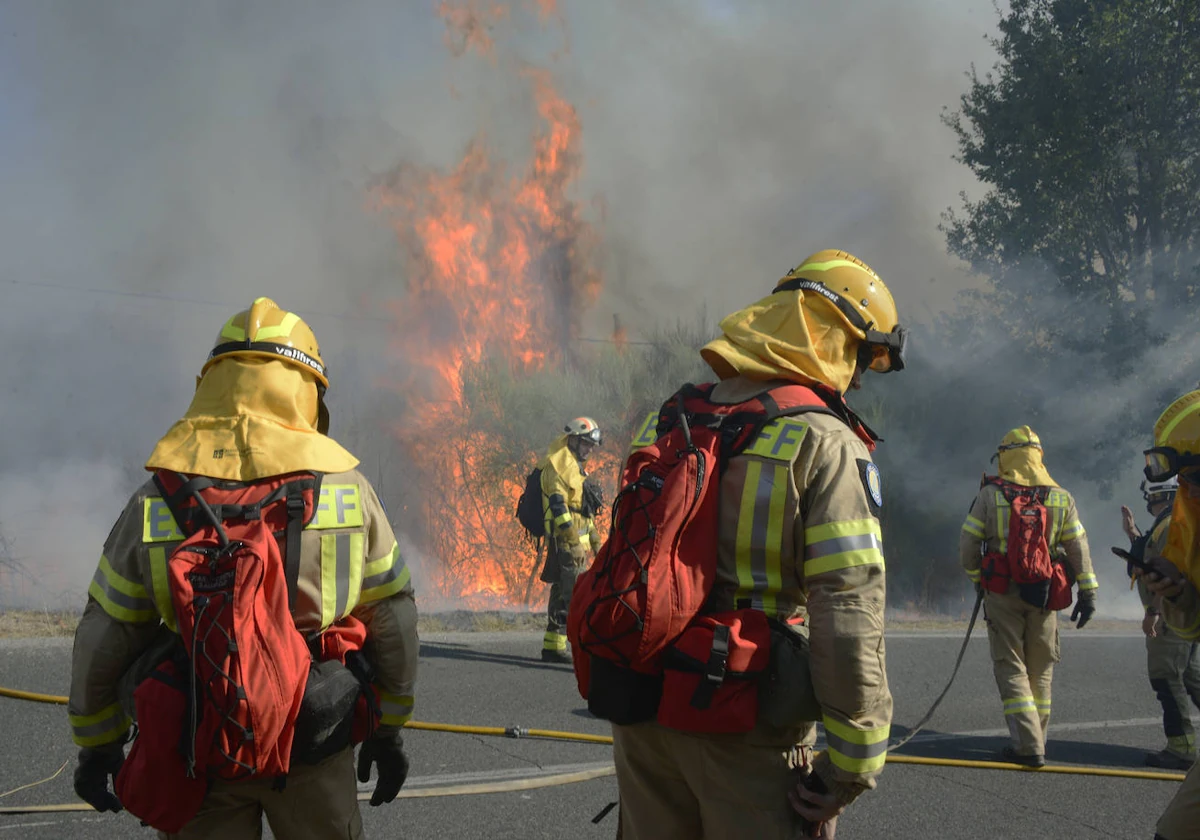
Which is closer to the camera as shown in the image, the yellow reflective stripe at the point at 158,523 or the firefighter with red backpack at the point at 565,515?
the yellow reflective stripe at the point at 158,523

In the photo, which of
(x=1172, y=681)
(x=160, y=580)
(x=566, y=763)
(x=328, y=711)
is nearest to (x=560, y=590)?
(x=566, y=763)

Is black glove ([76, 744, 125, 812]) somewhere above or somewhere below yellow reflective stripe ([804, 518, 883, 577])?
below

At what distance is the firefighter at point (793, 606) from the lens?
2.10m

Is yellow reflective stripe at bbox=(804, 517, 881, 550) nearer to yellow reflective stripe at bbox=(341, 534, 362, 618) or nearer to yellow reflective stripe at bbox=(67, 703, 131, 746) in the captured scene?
yellow reflective stripe at bbox=(341, 534, 362, 618)

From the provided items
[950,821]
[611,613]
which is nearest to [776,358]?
[611,613]

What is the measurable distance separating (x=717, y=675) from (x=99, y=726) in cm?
151

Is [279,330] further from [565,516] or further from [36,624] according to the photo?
[36,624]

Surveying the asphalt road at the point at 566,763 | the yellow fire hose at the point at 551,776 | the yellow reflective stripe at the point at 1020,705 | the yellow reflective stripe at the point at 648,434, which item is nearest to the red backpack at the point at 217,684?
the yellow reflective stripe at the point at 648,434

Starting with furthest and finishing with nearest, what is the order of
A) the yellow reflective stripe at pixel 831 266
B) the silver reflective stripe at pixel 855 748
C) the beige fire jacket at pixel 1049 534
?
the beige fire jacket at pixel 1049 534 → the yellow reflective stripe at pixel 831 266 → the silver reflective stripe at pixel 855 748

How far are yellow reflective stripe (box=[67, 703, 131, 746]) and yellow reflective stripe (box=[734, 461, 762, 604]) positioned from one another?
61.3 inches

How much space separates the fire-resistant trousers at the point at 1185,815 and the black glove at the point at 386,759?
2.34 m

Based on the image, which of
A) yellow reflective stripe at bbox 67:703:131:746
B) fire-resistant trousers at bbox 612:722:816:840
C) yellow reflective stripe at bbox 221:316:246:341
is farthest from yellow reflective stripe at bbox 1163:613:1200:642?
yellow reflective stripe at bbox 67:703:131:746

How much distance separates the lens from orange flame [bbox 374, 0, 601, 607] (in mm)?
18547

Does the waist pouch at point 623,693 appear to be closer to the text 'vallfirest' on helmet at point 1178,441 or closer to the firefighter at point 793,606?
the firefighter at point 793,606
